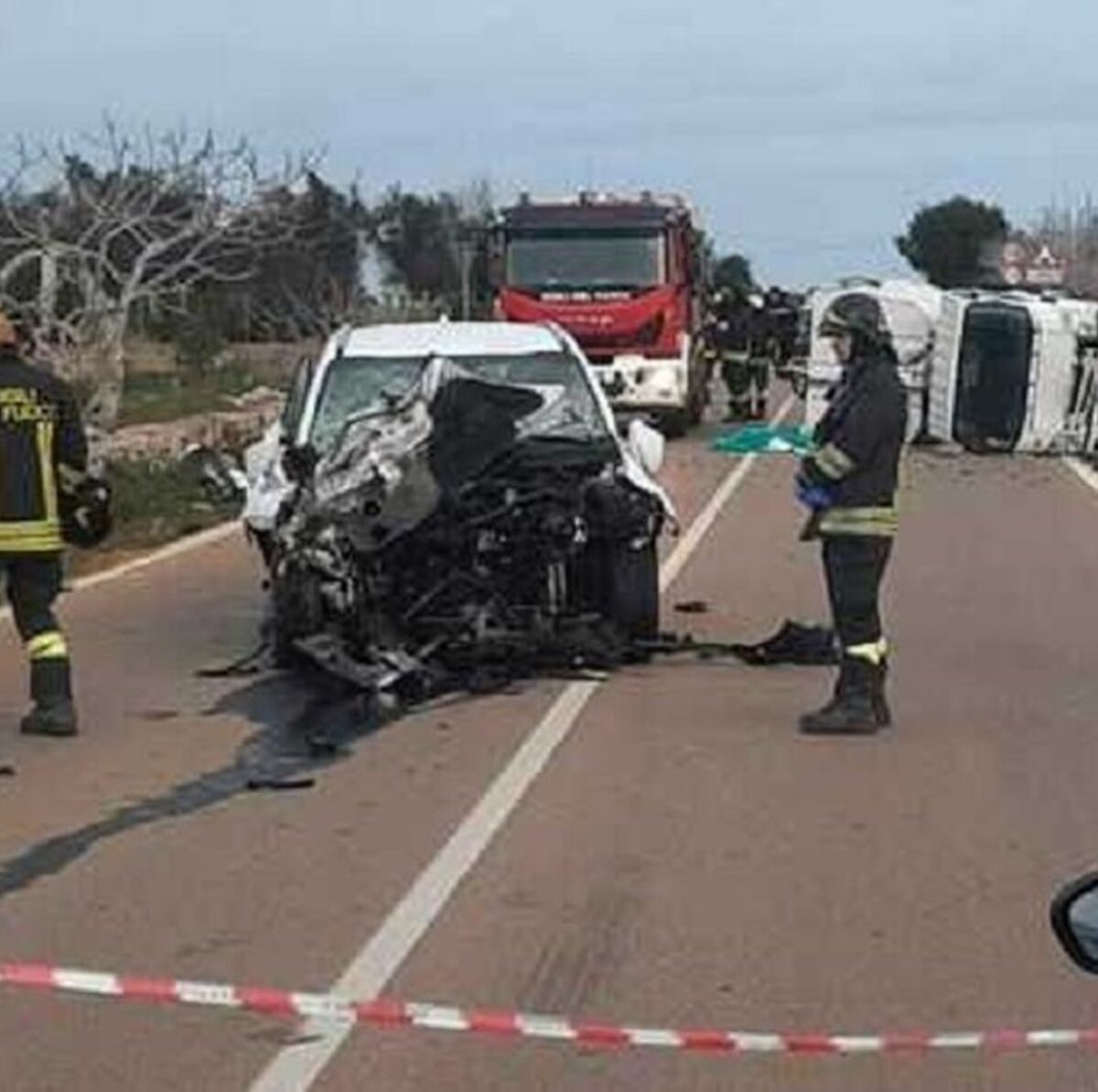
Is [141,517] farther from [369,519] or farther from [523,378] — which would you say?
[369,519]

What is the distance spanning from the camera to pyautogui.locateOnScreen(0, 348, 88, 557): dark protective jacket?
1102cm

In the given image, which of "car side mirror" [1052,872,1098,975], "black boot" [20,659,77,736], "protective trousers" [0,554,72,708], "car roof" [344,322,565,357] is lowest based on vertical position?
"black boot" [20,659,77,736]

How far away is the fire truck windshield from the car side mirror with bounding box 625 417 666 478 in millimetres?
18461

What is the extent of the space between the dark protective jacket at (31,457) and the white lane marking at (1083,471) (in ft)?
53.9

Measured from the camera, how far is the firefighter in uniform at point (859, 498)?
10.9 m

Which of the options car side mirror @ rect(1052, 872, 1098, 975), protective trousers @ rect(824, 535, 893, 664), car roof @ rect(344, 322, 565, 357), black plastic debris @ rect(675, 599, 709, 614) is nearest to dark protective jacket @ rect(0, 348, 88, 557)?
protective trousers @ rect(824, 535, 893, 664)

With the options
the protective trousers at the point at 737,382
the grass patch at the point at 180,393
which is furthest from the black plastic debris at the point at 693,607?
the protective trousers at the point at 737,382

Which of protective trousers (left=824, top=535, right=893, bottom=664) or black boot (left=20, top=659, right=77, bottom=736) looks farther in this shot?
black boot (left=20, top=659, right=77, bottom=736)

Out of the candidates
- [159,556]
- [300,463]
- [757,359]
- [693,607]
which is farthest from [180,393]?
[300,463]

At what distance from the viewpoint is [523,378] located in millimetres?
14766

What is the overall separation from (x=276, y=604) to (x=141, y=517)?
10353 mm

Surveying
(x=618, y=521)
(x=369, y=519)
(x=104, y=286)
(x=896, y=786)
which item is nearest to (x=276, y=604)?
(x=369, y=519)

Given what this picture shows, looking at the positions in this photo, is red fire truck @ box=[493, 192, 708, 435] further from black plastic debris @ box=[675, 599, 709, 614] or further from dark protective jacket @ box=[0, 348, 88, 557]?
dark protective jacket @ box=[0, 348, 88, 557]

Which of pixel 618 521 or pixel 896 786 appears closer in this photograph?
pixel 896 786
